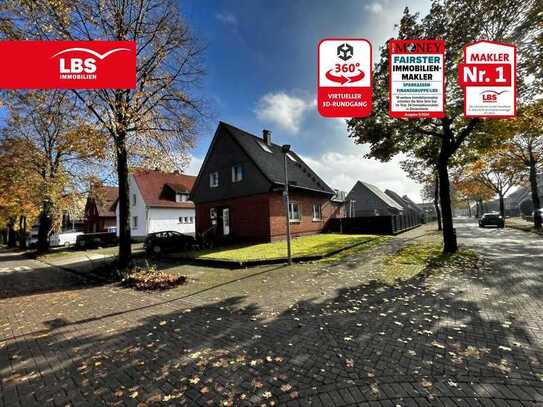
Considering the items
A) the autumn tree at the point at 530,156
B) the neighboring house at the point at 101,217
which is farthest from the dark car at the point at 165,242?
the autumn tree at the point at 530,156

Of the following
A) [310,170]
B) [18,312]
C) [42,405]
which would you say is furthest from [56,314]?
[310,170]

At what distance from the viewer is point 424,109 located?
6.96 m

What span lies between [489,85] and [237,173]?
1544 centimetres

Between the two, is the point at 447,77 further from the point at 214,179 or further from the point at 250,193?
the point at 214,179

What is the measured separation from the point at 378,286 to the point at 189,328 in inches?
195

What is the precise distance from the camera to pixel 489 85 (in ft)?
24.6

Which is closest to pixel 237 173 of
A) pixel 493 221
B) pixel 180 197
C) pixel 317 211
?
pixel 317 211

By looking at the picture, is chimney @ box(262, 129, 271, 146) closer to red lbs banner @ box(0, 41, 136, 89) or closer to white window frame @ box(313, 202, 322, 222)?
white window frame @ box(313, 202, 322, 222)

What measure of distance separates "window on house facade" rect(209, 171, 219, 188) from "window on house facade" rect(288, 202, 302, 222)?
6.20 meters

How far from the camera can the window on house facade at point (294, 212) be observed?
20.4 meters

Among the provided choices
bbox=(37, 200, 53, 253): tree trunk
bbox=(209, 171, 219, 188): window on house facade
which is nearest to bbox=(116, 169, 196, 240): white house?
bbox=(37, 200, 53, 253): tree trunk

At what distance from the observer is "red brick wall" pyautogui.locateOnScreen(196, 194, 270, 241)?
1807 cm

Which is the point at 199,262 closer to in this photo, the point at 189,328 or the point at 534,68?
the point at 189,328

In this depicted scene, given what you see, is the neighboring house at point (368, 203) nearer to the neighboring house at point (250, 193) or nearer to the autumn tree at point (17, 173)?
the neighboring house at point (250, 193)
